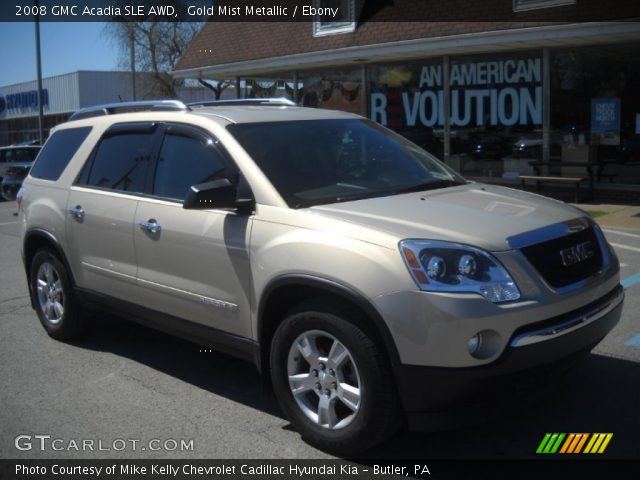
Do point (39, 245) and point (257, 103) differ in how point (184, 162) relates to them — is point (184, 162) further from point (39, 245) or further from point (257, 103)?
point (39, 245)

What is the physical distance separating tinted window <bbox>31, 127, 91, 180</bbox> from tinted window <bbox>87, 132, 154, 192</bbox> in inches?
16.6

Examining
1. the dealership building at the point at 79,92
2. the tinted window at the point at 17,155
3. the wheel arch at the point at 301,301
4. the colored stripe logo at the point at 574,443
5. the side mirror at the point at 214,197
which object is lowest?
the colored stripe logo at the point at 574,443

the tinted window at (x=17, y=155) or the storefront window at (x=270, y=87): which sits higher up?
the storefront window at (x=270, y=87)

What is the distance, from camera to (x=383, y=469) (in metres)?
3.64

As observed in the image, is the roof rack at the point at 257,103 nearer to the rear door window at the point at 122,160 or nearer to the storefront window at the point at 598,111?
the rear door window at the point at 122,160

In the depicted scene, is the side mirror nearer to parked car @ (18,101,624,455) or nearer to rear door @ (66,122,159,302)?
parked car @ (18,101,624,455)

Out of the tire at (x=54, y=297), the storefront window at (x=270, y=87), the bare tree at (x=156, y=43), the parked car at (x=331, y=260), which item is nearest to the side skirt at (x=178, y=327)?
the parked car at (x=331, y=260)

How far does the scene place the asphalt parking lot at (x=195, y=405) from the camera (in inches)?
154

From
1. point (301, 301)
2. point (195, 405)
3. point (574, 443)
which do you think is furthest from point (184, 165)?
point (574, 443)

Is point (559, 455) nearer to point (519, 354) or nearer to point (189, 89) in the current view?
point (519, 354)

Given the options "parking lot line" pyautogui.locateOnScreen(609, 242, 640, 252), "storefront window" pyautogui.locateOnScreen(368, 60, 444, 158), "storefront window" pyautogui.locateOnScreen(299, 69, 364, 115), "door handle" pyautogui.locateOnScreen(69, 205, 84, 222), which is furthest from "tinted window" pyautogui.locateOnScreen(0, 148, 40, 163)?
"parking lot line" pyautogui.locateOnScreen(609, 242, 640, 252)

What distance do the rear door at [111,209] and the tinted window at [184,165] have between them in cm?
17

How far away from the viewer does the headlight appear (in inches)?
130

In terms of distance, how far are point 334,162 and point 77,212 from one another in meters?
2.15
